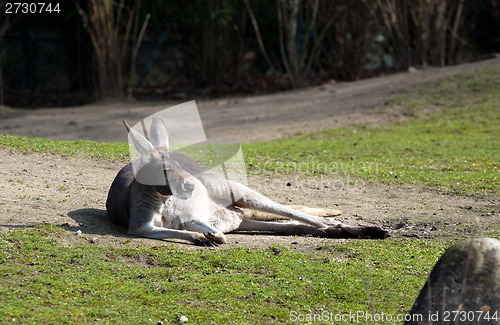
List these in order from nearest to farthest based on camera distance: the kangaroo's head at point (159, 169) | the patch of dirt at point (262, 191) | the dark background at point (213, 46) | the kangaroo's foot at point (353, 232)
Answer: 1. the kangaroo's head at point (159, 169)
2. the patch of dirt at point (262, 191)
3. the kangaroo's foot at point (353, 232)
4. the dark background at point (213, 46)

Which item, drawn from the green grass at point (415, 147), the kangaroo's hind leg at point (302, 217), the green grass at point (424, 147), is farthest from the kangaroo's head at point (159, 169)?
the green grass at point (424, 147)

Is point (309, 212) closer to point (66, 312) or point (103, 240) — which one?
point (103, 240)

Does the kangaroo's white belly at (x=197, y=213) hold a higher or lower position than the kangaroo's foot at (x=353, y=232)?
higher

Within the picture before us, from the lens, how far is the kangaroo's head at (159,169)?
4742 millimetres

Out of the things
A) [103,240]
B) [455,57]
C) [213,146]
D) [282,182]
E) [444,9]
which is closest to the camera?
[103,240]

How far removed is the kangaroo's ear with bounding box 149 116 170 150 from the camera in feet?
16.4

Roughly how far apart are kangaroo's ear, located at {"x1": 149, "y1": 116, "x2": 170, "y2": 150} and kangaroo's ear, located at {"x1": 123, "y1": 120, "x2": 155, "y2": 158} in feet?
0.50

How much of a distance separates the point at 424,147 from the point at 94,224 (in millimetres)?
5752

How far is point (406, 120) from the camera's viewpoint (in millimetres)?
11711

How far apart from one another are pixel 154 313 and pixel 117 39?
11077 millimetres

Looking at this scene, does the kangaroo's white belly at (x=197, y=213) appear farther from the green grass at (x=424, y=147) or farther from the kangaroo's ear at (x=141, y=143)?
the green grass at (x=424, y=147)

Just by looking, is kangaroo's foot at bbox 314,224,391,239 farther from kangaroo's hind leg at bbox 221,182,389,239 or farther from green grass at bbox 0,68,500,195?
green grass at bbox 0,68,500,195

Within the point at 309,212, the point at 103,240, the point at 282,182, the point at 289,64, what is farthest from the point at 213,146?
the point at 289,64

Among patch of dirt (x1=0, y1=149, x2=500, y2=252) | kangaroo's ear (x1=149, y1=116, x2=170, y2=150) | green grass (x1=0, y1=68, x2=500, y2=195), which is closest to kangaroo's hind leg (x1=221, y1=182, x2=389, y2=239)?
patch of dirt (x1=0, y1=149, x2=500, y2=252)
